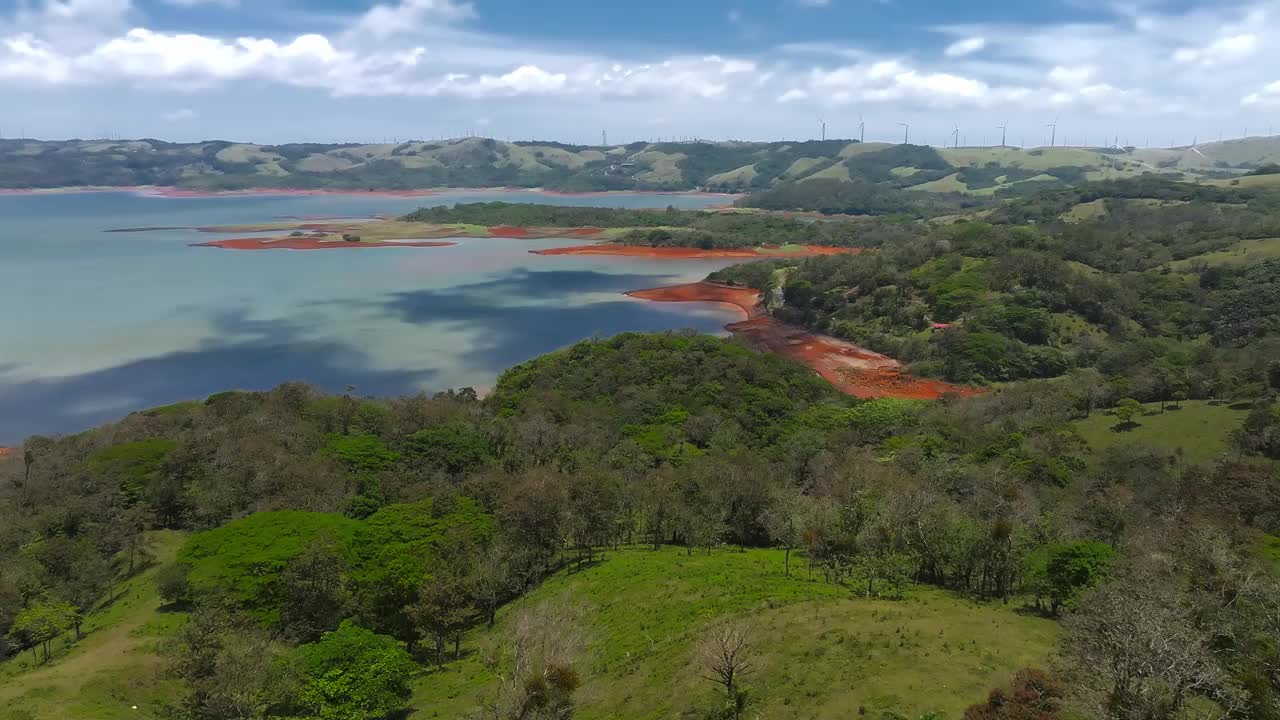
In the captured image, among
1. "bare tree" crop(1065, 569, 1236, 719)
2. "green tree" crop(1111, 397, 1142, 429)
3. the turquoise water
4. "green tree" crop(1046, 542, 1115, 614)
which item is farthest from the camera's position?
the turquoise water

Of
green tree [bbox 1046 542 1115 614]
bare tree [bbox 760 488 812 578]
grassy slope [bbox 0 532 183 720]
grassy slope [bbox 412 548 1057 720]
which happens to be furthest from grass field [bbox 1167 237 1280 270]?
grassy slope [bbox 0 532 183 720]

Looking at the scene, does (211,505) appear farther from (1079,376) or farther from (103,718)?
(1079,376)

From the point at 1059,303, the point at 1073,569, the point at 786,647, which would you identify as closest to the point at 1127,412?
the point at 1073,569

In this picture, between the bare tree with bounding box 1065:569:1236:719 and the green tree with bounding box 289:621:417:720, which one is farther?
the green tree with bounding box 289:621:417:720

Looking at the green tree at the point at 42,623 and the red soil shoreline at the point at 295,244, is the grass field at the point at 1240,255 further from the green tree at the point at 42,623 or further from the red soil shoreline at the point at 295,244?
the red soil shoreline at the point at 295,244

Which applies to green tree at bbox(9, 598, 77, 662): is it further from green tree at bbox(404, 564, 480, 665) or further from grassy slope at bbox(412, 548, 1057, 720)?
grassy slope at bbox(412, 548, 1057, 720)

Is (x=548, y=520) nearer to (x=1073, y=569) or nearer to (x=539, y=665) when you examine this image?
(x=539, y=665)

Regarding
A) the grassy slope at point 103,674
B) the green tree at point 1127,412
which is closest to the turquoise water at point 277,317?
the grassy slope at point 103,674
